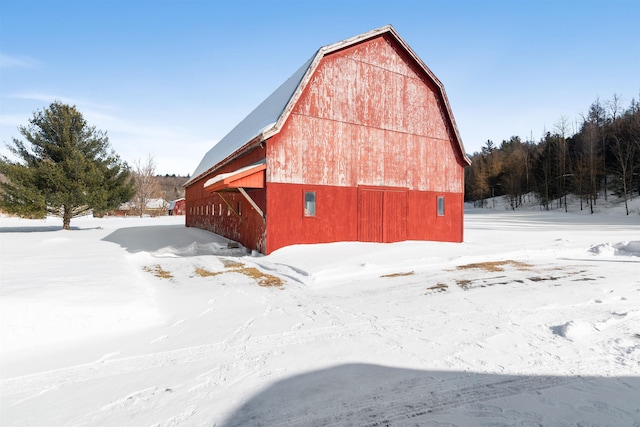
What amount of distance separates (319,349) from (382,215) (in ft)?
30.9

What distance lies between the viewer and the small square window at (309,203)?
11.3 metres

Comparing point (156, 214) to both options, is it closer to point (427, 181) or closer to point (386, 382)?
point (427, 181)

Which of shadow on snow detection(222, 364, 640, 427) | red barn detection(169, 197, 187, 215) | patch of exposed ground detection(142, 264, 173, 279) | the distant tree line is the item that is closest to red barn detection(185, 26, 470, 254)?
patch of exposed ground detection(142, 264, 173, 279)

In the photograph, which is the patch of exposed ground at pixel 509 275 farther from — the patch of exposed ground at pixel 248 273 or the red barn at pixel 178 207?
the red barn at pixel 178 207

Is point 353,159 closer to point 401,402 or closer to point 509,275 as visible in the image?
point 509,275

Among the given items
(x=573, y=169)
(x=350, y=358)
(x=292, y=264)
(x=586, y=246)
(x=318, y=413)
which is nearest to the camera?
(x=318, y=413)

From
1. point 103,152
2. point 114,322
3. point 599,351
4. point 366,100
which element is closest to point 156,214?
point 103,152

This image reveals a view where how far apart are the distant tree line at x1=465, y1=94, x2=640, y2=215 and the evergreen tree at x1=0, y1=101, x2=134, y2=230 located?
44.2 metres

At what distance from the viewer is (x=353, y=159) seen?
12.1 m

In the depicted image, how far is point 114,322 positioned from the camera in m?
4.65

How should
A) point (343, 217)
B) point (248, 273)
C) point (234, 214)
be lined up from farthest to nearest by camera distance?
point (234, 214) → point (343, 217) → point (248, 273)

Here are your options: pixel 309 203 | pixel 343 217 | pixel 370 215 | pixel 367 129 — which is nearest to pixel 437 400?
pixel 309 203

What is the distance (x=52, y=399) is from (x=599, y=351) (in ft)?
18.0

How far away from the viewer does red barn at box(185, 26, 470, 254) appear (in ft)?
35.7
